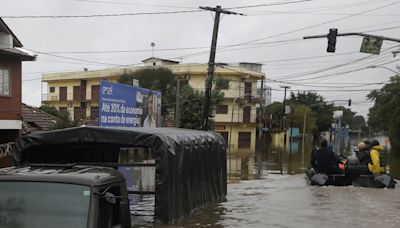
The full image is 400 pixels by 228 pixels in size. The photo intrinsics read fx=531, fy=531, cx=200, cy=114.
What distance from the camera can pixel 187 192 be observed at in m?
11.2

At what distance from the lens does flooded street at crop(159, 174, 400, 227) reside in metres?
11.0

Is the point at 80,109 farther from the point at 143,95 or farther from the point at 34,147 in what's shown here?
the point at 34,147

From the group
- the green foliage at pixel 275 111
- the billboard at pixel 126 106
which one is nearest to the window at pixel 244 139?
the green foliage at pixel 275 111

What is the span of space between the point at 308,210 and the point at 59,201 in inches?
348

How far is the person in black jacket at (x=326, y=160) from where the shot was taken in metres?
17.7

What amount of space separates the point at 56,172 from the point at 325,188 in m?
12.9

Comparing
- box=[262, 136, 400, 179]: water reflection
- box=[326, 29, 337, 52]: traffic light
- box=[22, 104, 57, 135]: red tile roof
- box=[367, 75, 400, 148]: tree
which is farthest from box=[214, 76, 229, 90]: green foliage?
box=[326, 29, 337, 52]: traffic light

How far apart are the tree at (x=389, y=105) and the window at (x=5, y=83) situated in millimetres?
36486

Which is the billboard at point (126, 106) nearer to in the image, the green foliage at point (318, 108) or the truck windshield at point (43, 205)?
the truck windshield at point (43, 205)

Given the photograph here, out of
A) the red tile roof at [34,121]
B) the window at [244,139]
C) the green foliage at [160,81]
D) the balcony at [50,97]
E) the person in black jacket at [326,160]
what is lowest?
the window at [244,139]

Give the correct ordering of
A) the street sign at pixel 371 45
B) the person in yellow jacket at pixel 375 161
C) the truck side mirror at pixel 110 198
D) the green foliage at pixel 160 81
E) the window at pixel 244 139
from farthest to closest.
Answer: the window at pixel 244 139
the green foliage at pixel 160 81
the street sign at pixel 371 45
the person in yellow jacket at pixel 375 161
the truck side mirror at pixel 110 198

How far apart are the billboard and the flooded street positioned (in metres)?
6.19

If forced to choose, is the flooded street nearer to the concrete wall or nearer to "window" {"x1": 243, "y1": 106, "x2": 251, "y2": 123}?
the concrete wall

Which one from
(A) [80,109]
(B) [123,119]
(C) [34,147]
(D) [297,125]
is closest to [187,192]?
(C) [34,147]
